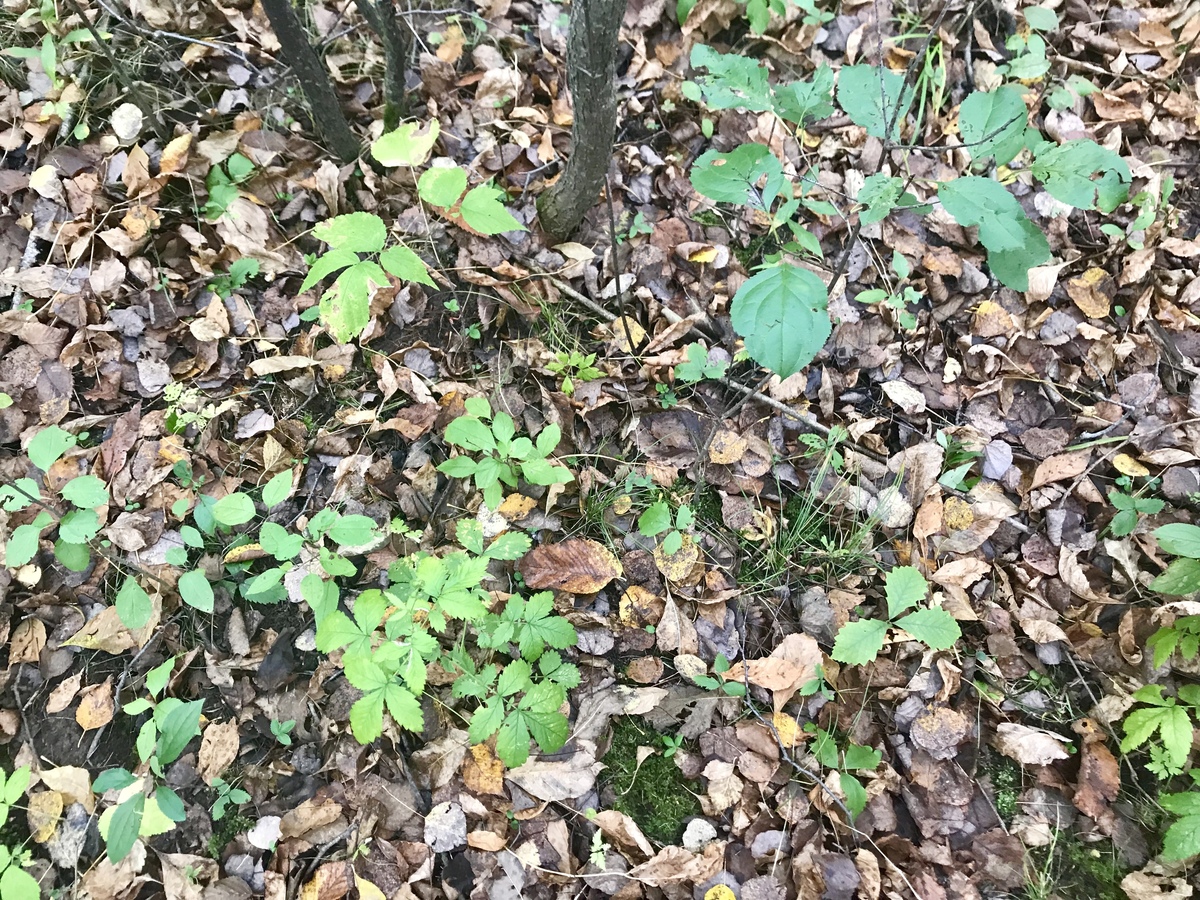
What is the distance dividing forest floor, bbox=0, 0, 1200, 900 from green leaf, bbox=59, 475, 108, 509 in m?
0.01

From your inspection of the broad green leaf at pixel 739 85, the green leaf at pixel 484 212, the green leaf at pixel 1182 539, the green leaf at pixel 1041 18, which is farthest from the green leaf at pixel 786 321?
the green leaf at pixel 1041 18

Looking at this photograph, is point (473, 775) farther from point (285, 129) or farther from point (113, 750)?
point (285, 129)

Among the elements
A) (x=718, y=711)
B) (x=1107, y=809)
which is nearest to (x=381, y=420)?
(x=718, y=711)

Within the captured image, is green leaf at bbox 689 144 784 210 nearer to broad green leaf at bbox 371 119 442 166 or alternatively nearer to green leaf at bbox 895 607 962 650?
broad green leaf at bbox 371 119 442 166

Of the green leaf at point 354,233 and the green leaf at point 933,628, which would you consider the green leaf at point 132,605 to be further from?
the green leaf at point 933,628

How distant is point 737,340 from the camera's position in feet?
8.84

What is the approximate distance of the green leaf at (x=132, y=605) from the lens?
1.98 m

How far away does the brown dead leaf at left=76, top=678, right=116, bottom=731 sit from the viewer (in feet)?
6.86

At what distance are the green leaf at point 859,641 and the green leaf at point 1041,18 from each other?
9.51 feet

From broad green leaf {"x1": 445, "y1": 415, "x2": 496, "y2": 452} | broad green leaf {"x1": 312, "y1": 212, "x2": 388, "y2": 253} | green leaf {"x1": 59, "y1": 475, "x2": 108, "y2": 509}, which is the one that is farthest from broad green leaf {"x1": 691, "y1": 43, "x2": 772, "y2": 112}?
green leaf {"x1": 59, "y1": 475, "x2": 108, "y2": 509}

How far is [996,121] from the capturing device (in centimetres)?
159

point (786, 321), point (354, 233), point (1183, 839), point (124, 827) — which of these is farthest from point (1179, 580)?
point (124, 827)

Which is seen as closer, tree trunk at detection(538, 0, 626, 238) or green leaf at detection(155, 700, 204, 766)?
green leaf at detection(155, 700, 204, 766)

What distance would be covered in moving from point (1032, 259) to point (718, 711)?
1.59 meters
